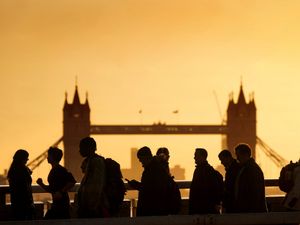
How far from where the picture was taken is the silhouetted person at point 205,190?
14773 mm

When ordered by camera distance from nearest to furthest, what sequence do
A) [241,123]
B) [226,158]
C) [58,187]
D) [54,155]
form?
[58,187] → [54,155] → [226,158] → [241,123]

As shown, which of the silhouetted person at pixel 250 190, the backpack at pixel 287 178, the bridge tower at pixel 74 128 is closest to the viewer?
the silhouetted person at pixel 250 190

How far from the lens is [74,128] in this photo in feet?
518

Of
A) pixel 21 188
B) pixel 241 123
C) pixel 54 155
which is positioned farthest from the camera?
pixel 241 123

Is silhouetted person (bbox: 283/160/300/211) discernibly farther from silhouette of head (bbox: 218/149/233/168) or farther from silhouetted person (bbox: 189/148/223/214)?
silhouette of head (bbox: 218/149/233/168)

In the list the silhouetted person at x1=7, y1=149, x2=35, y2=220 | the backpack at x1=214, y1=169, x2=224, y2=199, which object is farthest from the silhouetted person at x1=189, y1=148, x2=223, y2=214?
the silhouetted person at x1=7, y1=149, x2=35, y2=220

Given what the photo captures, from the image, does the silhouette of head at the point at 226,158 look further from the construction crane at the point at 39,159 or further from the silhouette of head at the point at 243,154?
the construction crane at the point at 39,159

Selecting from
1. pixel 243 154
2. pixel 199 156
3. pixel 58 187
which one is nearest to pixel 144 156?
pixel 199 156

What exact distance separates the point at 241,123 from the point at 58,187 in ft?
469

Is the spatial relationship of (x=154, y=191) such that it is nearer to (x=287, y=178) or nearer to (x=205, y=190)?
(x=205, y=190)

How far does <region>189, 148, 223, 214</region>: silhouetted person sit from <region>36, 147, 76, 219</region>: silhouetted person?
1.37 meters

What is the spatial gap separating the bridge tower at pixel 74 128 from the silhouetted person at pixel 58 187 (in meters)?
139

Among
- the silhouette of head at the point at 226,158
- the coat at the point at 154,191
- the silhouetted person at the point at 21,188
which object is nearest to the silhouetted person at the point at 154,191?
the coat at the point at 154,191

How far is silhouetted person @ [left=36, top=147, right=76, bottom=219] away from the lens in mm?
14297
